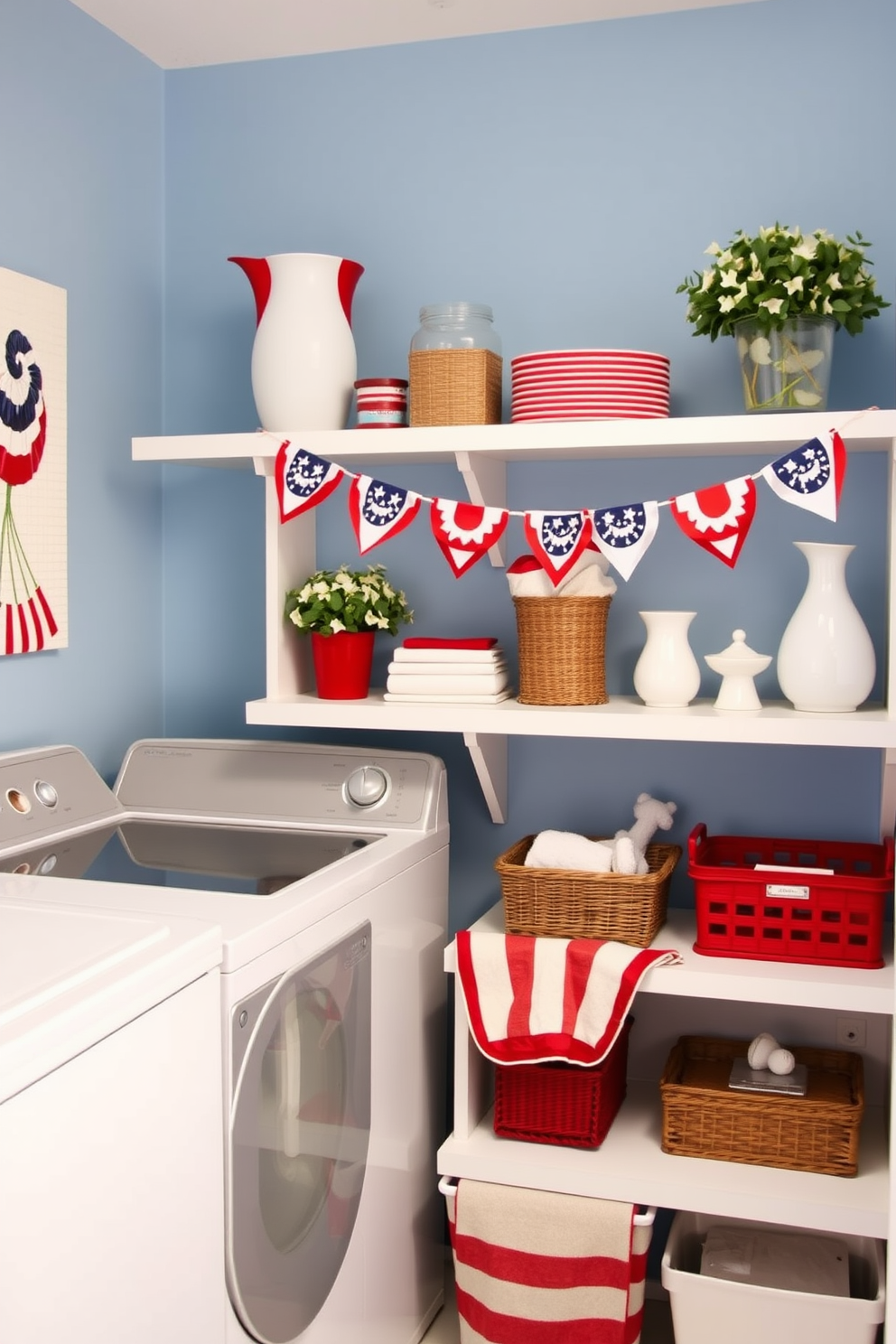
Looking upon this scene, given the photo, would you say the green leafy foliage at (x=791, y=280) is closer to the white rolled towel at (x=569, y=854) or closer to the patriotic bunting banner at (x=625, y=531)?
the patriotic bunting banner at (x=625, y=531)

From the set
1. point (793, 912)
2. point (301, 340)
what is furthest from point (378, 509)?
point (793, 912)

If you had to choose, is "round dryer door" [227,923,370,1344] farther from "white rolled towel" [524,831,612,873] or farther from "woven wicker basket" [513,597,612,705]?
"woven wicker basket" [513,597,612,705]

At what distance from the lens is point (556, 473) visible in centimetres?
241

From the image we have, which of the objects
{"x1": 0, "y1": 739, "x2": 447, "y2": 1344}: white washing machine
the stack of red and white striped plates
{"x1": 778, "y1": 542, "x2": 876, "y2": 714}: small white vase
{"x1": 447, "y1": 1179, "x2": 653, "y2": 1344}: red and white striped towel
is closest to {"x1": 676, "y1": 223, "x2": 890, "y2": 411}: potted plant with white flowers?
the stack of red and white striped plates

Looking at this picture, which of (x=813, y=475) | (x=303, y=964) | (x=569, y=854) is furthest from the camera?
(x=569, y=854)

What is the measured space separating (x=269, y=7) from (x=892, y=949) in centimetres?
197


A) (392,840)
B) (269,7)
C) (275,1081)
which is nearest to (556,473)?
(392,840)

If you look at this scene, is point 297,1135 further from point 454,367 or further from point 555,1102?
point 454,367

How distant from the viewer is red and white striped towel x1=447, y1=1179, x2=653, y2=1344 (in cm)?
201

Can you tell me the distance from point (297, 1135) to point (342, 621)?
876 millimetres

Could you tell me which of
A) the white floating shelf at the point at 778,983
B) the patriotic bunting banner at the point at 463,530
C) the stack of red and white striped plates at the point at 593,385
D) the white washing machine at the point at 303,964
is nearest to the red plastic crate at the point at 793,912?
the white floating shelf at the point at 778,983

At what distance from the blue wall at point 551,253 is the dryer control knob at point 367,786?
249mm

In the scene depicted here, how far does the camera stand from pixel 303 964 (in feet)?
5.61

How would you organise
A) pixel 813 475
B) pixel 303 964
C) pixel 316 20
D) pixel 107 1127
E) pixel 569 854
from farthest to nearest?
1. pixel 316 20
2. pixel 569 854
3. pixel 813 475
4. pixel 303 964
5. pixel 107 1127
